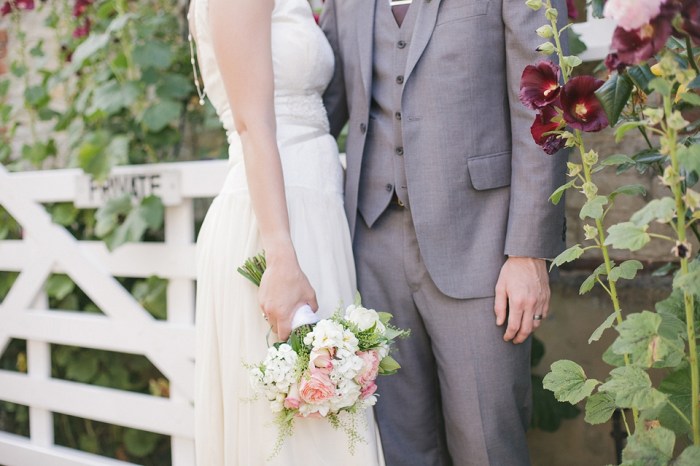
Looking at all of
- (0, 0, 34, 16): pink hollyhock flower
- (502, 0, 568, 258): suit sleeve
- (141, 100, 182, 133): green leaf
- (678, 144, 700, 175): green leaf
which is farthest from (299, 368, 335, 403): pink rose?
(0, 0, 34, 16): pink hollyhock flower

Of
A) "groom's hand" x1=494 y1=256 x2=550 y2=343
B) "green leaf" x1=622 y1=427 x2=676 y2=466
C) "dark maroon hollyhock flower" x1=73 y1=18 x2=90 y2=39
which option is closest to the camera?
"green leaf" x1=622 y1=427 x2=676 y2=466

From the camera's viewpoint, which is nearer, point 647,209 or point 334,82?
point 647,209

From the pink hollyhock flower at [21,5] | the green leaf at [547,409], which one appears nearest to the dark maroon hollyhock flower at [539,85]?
the green leaf at [547,409]

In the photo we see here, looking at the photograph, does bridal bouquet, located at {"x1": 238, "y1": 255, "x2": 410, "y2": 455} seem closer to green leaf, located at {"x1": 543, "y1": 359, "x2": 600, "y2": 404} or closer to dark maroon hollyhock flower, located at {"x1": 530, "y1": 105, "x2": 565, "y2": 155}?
green leaf, located at {"x1": 543, "y1": 359, "x2": 600, "y2": 404}

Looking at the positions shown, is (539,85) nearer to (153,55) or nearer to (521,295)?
(521,295)

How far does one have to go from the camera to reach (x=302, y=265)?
1.73m

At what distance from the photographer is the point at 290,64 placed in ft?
5.85

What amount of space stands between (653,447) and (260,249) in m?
0.96

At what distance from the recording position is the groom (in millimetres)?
1651

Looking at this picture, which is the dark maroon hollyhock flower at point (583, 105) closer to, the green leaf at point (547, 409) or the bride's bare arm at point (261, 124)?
the bride's bare arm at point (261, 124)

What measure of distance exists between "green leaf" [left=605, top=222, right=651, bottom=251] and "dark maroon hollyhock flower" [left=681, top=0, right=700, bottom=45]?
0.86 ft

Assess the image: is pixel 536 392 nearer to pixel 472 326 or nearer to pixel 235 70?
pixel 472 326

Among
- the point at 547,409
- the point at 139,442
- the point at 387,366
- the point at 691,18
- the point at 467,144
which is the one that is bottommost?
the point at 139,442

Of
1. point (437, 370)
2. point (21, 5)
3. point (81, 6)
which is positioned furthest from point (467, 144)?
point (21, 5)
